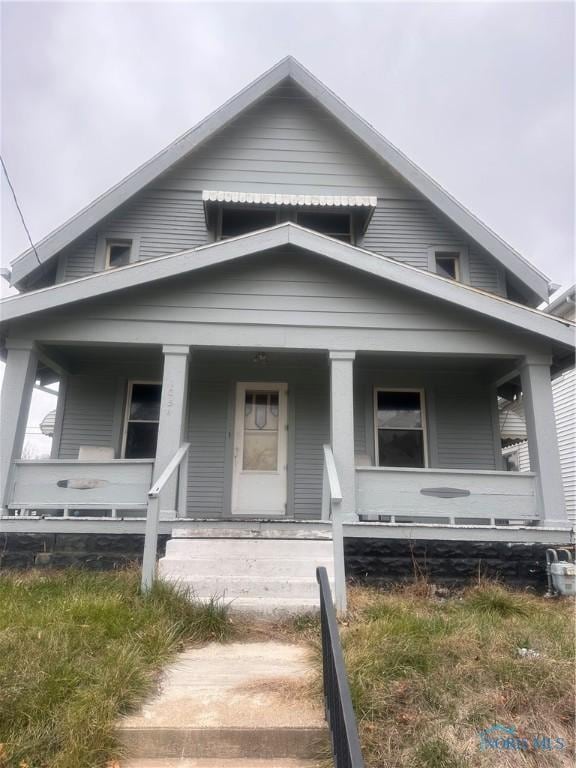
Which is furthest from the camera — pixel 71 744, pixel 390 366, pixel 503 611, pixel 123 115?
pixel 123 115

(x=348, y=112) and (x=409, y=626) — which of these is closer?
(x=409, y=626)

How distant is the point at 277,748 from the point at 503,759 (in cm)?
113

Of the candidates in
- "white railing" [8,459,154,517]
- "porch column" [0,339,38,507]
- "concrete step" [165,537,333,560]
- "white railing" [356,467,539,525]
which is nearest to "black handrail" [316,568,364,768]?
"concrete step" [165,537,333,560]

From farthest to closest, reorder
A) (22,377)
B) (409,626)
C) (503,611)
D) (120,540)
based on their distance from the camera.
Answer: (22,377), (120,540), (503,611), (409,626)

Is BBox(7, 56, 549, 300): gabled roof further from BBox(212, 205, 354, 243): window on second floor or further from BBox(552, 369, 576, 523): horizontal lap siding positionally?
BBox(552, 369, 576, 523): horizontal lap siding

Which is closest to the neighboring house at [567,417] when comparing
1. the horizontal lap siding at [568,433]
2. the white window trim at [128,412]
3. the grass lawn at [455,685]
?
the horizontal lap siding at [568,433]

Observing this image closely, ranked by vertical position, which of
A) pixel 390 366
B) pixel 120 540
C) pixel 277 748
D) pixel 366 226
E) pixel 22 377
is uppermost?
pixel 366 226

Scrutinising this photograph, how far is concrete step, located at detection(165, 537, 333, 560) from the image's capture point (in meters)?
5.23

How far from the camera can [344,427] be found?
6.26m

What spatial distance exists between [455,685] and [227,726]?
1353 millimetres

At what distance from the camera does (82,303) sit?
652cm

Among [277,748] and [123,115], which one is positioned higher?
[123,115]

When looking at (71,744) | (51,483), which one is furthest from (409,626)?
(51,483)

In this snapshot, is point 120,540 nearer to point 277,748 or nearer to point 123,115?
point 277,748
